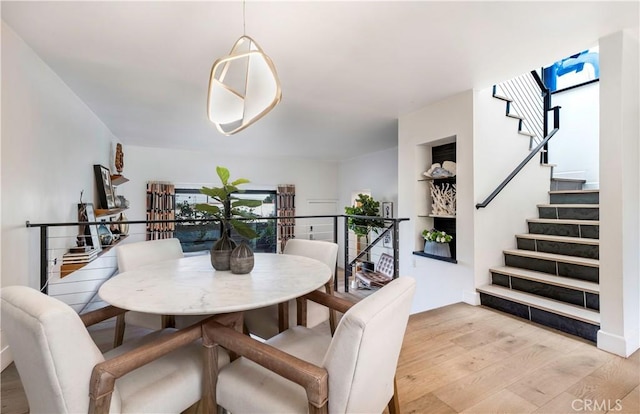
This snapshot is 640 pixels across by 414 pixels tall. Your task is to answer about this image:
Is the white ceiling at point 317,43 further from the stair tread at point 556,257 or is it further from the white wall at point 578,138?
the white wall at point 578,138

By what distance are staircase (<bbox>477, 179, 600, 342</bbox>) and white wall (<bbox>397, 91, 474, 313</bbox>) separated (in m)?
0.35

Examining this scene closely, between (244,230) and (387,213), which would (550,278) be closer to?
(244,230)

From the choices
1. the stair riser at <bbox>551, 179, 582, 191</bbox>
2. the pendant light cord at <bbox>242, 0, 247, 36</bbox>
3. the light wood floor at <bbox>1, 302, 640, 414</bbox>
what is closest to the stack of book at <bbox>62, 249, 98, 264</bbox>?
the light wood floor at <bbox>1, 302, 640, 414</bbox>

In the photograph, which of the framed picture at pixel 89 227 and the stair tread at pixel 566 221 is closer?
the stair tread at pixel 566 221

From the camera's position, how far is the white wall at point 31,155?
6.15 feet

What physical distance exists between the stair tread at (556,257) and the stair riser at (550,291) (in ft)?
0.93

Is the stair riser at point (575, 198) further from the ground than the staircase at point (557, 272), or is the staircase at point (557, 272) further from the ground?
the stair riser at point (575, 198)

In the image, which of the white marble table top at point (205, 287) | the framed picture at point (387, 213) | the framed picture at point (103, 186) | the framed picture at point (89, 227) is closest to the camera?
the white marble table top at point (205, 287)

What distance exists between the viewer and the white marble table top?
113 cm

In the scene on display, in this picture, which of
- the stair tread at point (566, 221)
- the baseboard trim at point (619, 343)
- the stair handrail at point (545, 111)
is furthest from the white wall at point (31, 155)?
the stair handrail at point (545, 111)

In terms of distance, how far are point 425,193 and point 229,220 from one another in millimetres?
2859

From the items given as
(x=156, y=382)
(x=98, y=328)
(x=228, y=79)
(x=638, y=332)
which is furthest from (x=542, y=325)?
(x=98, y=328)

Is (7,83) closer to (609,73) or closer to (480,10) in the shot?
(480,10)

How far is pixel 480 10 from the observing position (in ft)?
5.77
